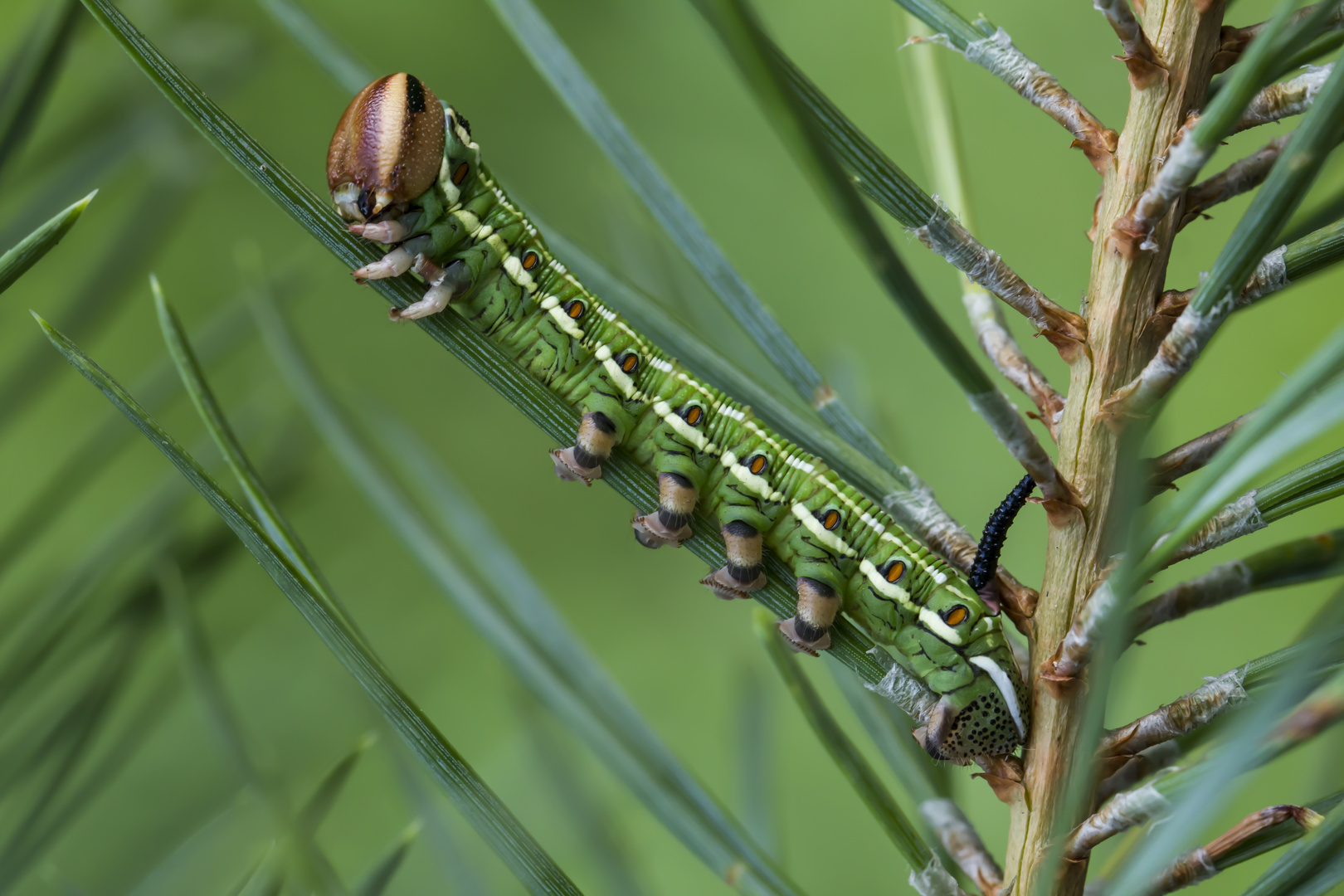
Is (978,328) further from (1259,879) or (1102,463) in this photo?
(1259,879)

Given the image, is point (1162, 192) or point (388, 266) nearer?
point (1162, 192)

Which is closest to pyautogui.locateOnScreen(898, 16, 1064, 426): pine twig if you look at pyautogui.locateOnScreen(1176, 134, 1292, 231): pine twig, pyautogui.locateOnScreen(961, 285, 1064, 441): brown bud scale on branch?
pyautogui.locateOnScreen(961, 285, 1064, 441): brown bud scale on branch

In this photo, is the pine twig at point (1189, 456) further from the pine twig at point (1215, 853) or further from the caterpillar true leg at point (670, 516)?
the caterpillar true leg at point (670, 516)

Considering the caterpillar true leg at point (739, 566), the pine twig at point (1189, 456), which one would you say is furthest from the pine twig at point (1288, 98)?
the caterpillar true leg at point (739, 566)

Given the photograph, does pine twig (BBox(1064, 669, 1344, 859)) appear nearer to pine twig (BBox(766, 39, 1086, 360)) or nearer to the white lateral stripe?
the white lateral stripe

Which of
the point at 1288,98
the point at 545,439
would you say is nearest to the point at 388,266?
the point at 1288,98

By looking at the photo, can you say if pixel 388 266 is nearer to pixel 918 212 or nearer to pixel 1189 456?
pixel 918 212
